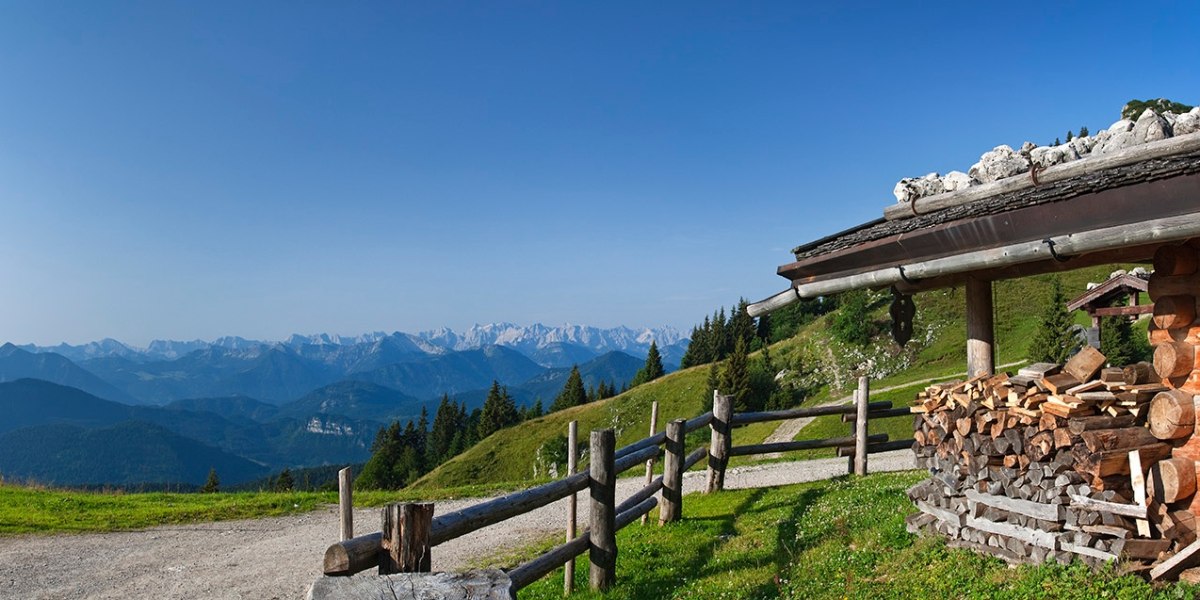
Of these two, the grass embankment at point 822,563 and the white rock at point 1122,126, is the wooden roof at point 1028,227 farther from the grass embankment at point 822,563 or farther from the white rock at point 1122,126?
the grass embankment at point 822,563

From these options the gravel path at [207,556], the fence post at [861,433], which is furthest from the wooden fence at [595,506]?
the gravel path at [207,556]

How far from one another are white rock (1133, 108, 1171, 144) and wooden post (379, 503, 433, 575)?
6.84m

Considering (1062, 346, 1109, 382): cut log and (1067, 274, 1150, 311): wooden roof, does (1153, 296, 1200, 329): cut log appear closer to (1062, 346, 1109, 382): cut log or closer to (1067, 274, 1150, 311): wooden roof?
(1062, 346, 1109, 382): cut log

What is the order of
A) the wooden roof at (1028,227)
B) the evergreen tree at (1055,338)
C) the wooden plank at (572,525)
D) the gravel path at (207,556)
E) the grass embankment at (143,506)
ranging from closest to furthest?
the wooden roof at (1028,227) → the wooden plank at (572,525) → the gravel path at (207,556) → the grass embankment at (143,506) → the evergreen tree at (1055,338)

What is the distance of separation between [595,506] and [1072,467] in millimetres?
4718

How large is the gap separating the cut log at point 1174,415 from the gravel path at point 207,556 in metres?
9.33

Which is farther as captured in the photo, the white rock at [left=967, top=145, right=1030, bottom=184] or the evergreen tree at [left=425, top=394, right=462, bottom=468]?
the evergreen tree at [left=425, top=394, right=462, bottom=468]

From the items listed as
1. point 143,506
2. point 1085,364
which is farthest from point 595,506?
point 143,506

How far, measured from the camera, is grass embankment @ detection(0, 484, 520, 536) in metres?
13.9

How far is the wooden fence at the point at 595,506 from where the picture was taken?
14.2 ft

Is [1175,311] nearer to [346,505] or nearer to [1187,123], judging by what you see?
[1187,123]

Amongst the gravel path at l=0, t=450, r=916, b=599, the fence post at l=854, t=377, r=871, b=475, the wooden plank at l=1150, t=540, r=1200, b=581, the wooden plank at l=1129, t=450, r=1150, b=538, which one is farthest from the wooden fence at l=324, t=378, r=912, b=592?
the wooden plank at l=1150, t=540, r=1200, b=581

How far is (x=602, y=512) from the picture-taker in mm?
7762

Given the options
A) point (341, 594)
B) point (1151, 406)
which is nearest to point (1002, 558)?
point (1151, 406)
